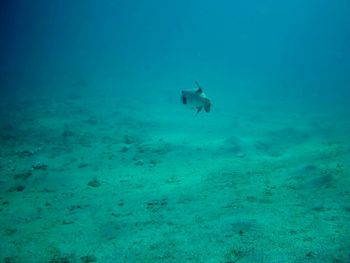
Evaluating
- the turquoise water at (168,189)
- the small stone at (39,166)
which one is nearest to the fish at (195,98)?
the turquoise water at (168,189)

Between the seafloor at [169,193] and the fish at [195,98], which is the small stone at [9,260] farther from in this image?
the fish at [195,98]

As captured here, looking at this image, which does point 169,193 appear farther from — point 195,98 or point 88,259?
point 88,259

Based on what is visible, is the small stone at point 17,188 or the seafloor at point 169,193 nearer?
the seafloor at point 169,193

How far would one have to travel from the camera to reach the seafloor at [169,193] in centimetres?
467

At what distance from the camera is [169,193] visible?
7.05 m

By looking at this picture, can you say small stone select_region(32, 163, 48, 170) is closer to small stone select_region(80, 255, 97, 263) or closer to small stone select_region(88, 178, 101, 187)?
small stone select_region(88, 178, 101, 187)

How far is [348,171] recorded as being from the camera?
7.14 m

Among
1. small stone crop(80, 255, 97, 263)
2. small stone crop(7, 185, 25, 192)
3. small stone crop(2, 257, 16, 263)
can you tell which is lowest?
small stone crop(7, 185, 25, 192)

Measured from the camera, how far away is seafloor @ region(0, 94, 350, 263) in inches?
184

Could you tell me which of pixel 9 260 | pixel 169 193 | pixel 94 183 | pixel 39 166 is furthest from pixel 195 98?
pixel 39 166

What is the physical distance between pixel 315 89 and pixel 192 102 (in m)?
32.2

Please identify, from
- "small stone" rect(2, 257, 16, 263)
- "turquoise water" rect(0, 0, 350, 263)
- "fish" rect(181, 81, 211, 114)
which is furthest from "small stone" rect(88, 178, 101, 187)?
"fish" rect(181, 81, 211, 114)

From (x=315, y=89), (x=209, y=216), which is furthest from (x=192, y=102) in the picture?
(x=315, y=89)

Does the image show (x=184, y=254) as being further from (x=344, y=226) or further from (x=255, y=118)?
(x=255, y=118)
